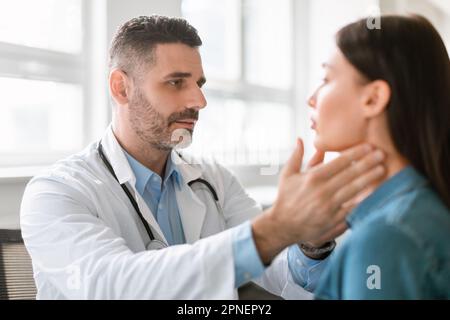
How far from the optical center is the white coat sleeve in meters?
0.54

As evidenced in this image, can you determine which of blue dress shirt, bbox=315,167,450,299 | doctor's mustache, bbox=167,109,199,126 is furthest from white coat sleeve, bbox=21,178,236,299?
doctor's mustache, bbox=167,109,199,126

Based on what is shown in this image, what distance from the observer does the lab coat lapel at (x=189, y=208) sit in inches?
32.7

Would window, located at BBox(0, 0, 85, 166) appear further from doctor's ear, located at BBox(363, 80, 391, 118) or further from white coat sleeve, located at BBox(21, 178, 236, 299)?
doctor's ear, located at BBox(363, 80, 391, 118)

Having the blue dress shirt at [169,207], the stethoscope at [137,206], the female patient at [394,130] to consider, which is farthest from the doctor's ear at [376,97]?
the stethoscope at [137,206]

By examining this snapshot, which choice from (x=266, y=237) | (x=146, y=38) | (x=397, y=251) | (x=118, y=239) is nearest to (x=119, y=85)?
(x=146, y=38)

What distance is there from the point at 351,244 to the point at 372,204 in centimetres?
5

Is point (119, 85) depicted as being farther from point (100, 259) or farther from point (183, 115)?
point (100, 259)

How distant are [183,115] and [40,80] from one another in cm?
42

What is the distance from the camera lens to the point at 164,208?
858mm

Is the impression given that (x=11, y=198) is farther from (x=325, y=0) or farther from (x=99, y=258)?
(x=325, y=0)

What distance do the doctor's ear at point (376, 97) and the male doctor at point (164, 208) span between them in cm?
4

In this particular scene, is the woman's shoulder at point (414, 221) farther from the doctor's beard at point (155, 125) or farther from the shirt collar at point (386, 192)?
the doctor's beard at point (155, 125)

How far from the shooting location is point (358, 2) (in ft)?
3.33
